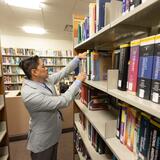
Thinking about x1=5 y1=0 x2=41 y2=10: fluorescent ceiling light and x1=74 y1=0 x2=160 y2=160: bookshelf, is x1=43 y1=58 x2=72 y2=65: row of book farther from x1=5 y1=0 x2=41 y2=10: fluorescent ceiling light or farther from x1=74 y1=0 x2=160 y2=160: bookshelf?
x1=74 y1=0 x2=160 y2=160: bookshelf

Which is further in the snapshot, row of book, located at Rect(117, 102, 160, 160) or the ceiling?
the ceiling

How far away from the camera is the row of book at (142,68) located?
54 centimetres

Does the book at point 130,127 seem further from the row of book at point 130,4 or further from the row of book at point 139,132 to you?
the row of book at point 130,4

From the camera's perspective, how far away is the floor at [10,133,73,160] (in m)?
2.27

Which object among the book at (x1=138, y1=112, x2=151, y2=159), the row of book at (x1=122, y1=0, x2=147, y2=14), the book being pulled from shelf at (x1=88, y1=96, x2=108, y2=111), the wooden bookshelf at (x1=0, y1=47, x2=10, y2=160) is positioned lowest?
the wooden bookshelf at (x1=0, y1=47, x2=10, y2=160)

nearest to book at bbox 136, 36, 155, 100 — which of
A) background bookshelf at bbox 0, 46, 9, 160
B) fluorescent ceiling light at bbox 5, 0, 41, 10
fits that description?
background bookshelf at bbox 0, 46, 9, 160

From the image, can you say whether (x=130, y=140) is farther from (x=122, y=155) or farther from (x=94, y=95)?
(x=94, y=95)

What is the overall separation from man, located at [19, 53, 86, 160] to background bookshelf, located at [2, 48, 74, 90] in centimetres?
332

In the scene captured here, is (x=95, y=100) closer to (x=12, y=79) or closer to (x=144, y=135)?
(x=144, y=135)

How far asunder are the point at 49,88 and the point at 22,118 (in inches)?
64.5

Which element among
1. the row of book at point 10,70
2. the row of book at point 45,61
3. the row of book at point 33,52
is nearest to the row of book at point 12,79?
the row of book at point 10,70

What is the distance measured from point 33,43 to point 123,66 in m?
5.43

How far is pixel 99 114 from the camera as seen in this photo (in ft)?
4.41

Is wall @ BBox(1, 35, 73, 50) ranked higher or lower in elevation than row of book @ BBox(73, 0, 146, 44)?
higher
